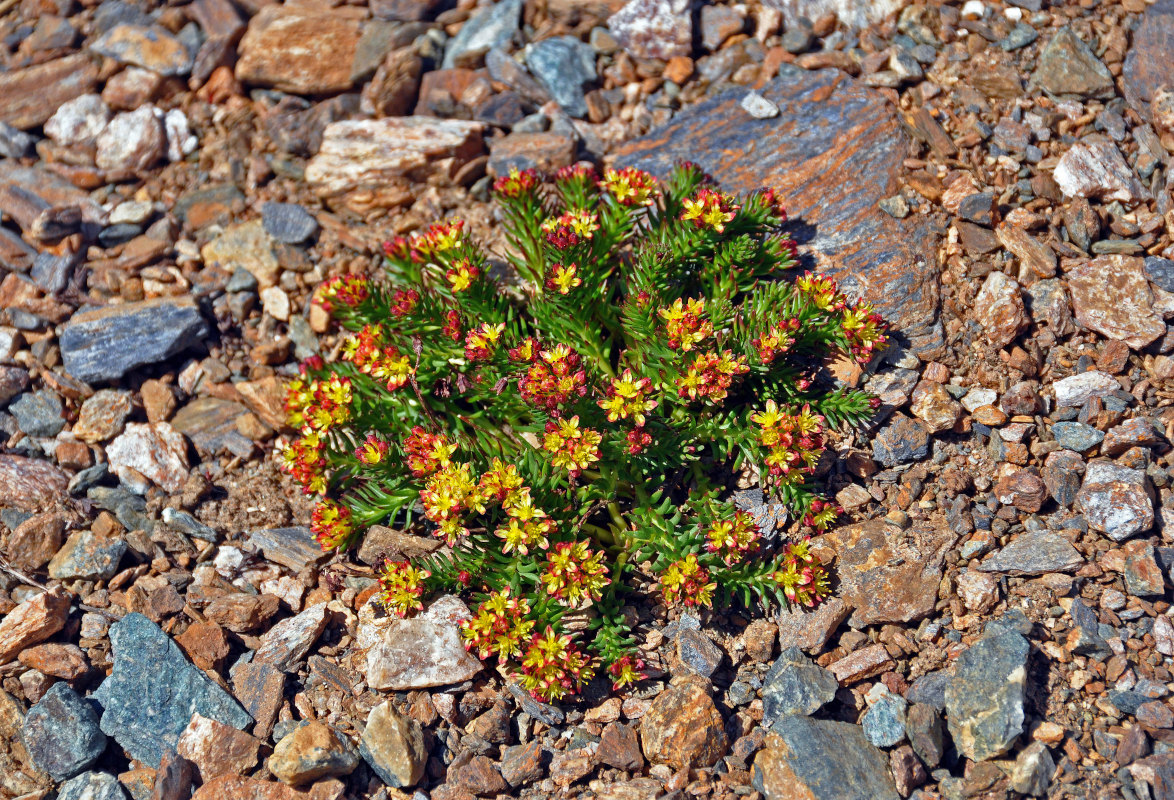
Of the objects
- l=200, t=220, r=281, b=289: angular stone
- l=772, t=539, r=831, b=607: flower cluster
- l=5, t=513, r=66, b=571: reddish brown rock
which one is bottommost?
l=772, t=539, r=831, b=607: flower cluster

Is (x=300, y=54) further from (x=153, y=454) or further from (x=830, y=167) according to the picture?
(x=830, y=167)

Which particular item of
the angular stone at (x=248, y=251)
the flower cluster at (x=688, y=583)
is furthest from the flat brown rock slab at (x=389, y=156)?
the flower cluster at (x=688, y=583)

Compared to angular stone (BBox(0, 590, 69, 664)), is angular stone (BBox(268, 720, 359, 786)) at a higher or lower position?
lower

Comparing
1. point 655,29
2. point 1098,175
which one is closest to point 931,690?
point 1098,175

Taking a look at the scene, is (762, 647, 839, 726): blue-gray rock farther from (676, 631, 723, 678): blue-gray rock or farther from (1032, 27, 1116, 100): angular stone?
(1032, 27, 1116, 100): angular stone

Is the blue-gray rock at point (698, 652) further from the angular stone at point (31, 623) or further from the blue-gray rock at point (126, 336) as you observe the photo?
the blue-gray rock at point (126, 336)

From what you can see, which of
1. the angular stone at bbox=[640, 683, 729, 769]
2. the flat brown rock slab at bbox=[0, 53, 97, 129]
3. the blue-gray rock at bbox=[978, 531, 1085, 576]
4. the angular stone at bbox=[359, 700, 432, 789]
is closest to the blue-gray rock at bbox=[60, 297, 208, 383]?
the flat brown rock slab at bbox=[0, 53, 97, 129]

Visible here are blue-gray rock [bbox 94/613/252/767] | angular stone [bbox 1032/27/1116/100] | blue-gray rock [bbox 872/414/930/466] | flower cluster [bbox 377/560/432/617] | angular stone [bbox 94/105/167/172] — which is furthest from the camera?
angular stone [bbox 94/105/167/172]

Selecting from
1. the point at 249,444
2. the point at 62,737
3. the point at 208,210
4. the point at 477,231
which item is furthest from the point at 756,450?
the point at 208,210
